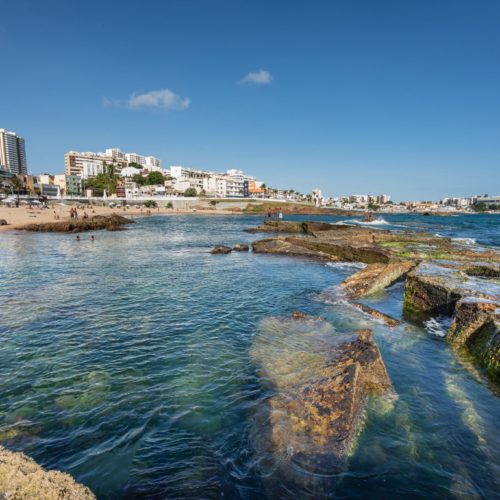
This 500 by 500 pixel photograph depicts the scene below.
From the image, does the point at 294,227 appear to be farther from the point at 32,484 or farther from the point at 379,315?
the point at 32,484

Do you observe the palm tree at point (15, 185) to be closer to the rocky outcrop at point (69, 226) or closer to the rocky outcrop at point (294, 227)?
the rocky outcrop at point (69, 226)

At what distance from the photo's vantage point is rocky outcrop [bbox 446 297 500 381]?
29.3 ft

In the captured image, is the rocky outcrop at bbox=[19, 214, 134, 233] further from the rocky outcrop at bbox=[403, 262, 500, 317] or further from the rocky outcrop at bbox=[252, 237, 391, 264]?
the rocky outcrop at bbox=[403, 262, 500, 317]

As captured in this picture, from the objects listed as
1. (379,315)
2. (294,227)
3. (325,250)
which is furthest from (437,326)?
(294,227)

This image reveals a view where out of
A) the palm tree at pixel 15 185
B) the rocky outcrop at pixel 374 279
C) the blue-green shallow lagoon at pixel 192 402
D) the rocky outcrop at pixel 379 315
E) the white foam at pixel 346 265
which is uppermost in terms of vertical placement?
the palm tree at pixel 15 185

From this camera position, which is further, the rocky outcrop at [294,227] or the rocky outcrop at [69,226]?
the rocky outcrop at [294,227]

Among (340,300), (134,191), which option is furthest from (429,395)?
(134,191)

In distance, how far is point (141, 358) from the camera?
974cm

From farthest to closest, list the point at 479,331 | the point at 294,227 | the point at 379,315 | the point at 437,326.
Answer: the point at 294,227, the point at 379,315, the point at 437,326, the point at 479,331

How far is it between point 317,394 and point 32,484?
17.1 feet

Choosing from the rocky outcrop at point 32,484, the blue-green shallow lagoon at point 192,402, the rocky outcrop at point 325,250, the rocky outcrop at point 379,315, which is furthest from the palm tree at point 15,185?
the rocky outcrop at point 32,484

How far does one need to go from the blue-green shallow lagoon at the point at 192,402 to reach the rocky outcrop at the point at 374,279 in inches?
54.7

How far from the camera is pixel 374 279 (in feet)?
57.5

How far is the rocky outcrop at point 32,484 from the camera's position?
4.07 m
